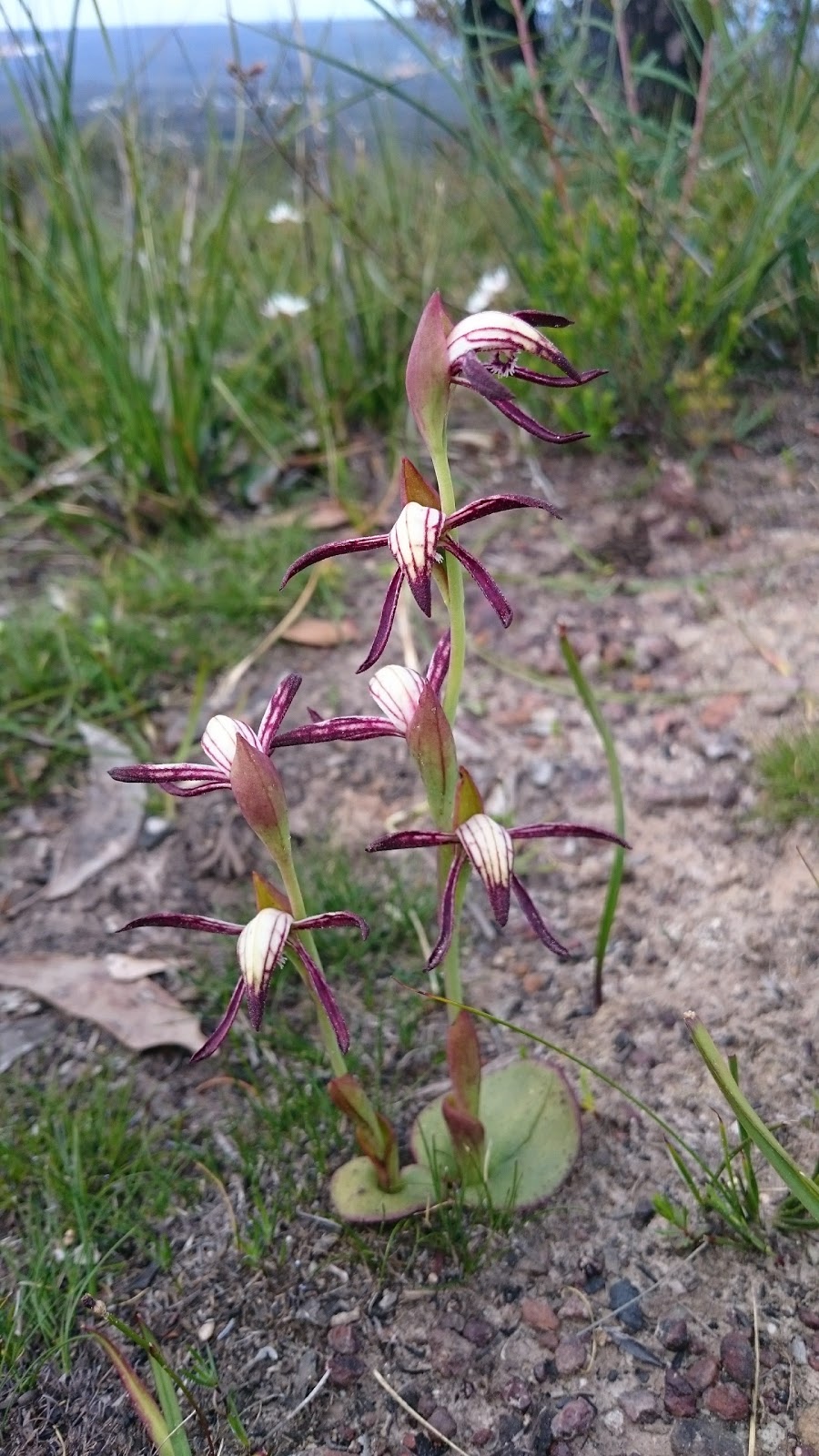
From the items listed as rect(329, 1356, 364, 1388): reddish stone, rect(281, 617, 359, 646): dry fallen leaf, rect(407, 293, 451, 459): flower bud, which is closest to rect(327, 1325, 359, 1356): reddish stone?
rect(329, 1356, 364, 1388): reddish stone

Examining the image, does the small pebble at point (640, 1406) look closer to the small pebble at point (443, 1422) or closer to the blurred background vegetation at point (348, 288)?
the small pebble at point (443, 1422)

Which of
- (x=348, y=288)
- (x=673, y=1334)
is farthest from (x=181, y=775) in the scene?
(x=348, y=288)

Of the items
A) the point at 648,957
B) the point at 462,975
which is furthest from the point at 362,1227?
the point at 648,957

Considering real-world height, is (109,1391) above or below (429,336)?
below

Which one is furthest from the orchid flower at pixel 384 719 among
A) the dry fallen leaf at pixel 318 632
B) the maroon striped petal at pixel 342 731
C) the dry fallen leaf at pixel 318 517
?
the dry fallen leaf at pixel 318 517

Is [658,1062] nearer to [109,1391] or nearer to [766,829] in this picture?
[766,829]

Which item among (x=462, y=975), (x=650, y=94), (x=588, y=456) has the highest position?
(x=650, y=94)
